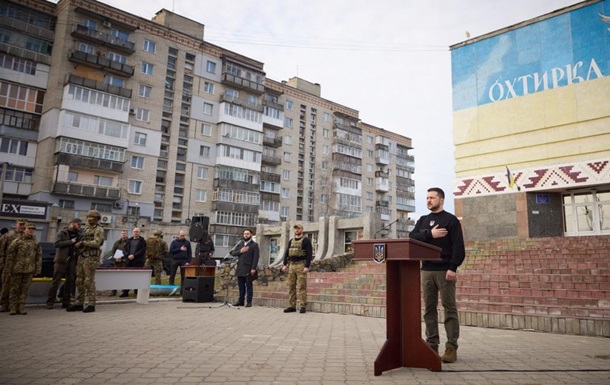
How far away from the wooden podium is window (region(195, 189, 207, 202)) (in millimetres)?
41067

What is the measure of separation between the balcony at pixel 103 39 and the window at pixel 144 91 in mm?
3342

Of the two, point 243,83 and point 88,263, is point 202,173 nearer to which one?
point 243,83

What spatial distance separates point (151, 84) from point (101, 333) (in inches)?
1563

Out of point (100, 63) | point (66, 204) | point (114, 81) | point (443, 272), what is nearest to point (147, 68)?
point (114, 81)

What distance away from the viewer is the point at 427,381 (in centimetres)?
386

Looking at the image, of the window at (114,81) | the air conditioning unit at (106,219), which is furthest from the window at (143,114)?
the air conditioning unit at (106,219)

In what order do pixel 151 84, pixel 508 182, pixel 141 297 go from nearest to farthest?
pixel 141 297
pixel 508 182
pixel 151 84

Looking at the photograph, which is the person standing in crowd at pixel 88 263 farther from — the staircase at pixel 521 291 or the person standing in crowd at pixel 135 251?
the staircase at pixel 521 291

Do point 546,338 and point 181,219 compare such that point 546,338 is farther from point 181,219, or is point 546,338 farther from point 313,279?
point 181,219

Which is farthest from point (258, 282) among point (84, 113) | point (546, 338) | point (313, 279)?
point (84, 113)

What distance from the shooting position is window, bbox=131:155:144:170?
39.8m

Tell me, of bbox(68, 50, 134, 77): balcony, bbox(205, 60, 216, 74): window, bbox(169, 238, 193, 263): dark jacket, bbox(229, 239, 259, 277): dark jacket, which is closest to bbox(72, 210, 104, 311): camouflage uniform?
bbox(229, 239, 259, 277): dark jacket

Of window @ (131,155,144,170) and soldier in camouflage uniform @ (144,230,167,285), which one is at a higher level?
window @ (131,155,144,170)

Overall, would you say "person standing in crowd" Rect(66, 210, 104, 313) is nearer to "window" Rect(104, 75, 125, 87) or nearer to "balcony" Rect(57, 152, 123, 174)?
"balcony" Rect(57, 152, 123, 174)
